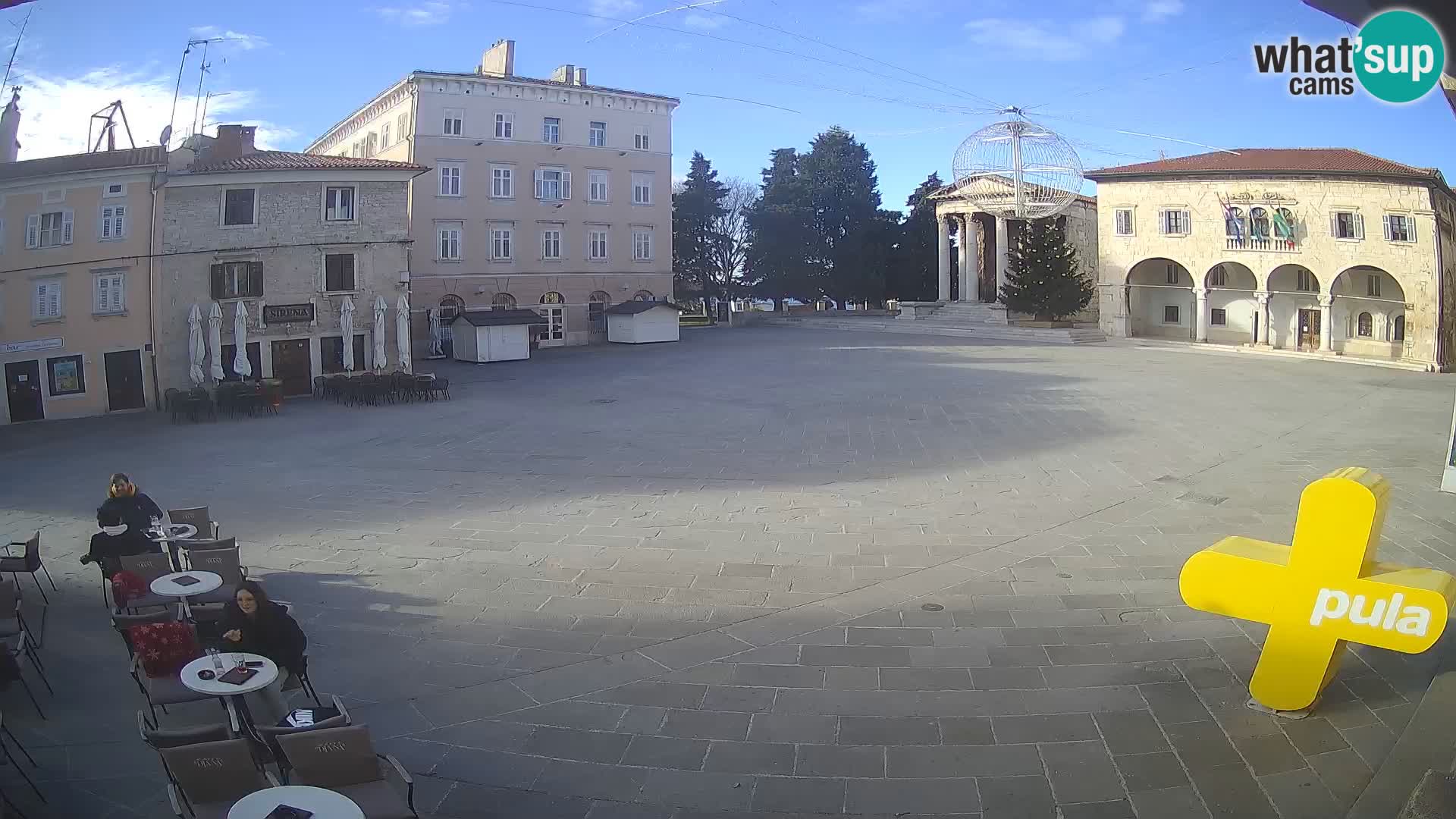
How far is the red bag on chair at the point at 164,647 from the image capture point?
20.9 feet

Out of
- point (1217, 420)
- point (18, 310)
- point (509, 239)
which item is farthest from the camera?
point (509, 239)

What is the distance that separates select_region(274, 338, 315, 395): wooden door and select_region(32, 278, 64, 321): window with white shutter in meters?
5.77

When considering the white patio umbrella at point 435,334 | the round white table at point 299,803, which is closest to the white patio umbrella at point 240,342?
the white patio umbrella at point 435,334

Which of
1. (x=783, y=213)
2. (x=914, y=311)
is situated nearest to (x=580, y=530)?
(x=914, y=311)

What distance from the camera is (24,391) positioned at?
2141 cm

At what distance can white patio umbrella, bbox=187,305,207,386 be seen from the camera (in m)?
23.9

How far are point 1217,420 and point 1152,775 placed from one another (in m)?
15.8

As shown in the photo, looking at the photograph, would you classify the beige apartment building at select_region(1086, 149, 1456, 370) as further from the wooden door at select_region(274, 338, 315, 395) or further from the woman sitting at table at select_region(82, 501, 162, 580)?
the wooden door at select_region(274, 338, 315, 395)

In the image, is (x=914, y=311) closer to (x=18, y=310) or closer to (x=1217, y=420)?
(x=1217, y=420)

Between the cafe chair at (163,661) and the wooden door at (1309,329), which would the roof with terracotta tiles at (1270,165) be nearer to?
the wooden door at (1309,329)

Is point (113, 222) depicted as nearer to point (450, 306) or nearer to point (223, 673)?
point (450, 306)

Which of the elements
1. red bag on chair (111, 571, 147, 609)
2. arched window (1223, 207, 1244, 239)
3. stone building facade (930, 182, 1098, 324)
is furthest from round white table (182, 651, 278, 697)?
stone building facade (930, 182, 1098, 324)

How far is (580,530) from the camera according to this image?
1141cm

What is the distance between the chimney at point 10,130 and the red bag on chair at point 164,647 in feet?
39.7
